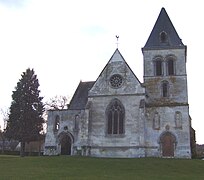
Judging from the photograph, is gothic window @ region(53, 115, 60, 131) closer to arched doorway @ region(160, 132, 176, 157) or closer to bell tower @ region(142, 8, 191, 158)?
bell tower @ region(142, 8, 191, 158)

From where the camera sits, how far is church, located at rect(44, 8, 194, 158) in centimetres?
3475

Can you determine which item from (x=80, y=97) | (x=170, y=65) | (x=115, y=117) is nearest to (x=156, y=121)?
(x=115, y=117)

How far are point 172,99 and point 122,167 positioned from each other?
1541 centimetres

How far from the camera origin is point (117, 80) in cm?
3766

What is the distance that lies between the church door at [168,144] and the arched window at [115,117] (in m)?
4.49

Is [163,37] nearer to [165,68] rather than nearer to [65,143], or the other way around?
[165,68]

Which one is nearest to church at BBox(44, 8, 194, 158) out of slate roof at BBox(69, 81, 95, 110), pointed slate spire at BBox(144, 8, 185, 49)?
pointed slate spire at BBox(144, 8, 185, 49)

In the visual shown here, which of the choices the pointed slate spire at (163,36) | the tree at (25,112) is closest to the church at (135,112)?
the pointed slate spire at (163,36)

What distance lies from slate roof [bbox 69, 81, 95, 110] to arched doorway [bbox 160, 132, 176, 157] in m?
10.3

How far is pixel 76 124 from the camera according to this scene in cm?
3841

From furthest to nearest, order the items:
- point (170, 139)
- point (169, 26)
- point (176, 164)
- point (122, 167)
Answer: point (169, 26) < point (170, 139) < point (176, 164) < point (122, 167)

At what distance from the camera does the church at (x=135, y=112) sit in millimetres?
34750

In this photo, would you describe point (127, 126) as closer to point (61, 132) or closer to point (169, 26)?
point (61, 132)

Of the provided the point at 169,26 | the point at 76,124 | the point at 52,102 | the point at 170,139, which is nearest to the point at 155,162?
the point at 170,139
